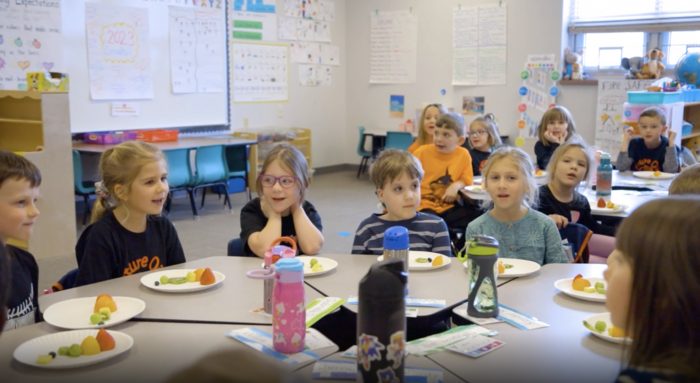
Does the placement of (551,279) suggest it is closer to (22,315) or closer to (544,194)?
(544,194)

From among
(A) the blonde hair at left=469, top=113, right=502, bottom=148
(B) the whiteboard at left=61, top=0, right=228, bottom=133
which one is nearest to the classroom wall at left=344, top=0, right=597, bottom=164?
(B) the whiteboard at left=61, top=0, right=228, bottom=133

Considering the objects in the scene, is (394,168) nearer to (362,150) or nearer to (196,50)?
(196,50)

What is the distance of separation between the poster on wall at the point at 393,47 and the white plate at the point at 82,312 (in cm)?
716

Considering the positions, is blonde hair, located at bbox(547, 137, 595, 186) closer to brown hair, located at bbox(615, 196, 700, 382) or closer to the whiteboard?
brown hair, located at bbox(615, 196, 700, 382)

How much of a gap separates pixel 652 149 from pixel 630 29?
271cm

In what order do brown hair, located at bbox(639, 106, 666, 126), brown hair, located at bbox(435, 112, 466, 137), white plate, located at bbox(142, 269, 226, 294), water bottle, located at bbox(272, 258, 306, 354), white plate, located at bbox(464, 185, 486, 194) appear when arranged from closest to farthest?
1. water bottle, located at bbox(272, 258, 306, 354)
2. white plate, located at bbox(142, 269, 226, 294)
3. white plate, located at bbox(464, 185, 486, 194)
4. brown hair, located at bbox(435, 112, 466, 137)
5. brown hair, located at bbox(639, 106, 666, 126)

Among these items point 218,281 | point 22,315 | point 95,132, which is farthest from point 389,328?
point 95,132

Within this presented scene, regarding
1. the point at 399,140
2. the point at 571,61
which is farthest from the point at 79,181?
the point at 571,61

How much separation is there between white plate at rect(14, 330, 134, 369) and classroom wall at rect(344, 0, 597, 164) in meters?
6.52

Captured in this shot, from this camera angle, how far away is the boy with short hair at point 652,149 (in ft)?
15.0

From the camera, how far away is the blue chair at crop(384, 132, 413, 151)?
25.0 ft

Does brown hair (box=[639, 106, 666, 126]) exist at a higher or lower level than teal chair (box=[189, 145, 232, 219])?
higher

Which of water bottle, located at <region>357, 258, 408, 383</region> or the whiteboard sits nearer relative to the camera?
water bottle, located at <region>357, 258, 408, 383</region>

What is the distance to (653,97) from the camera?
5062 mm
